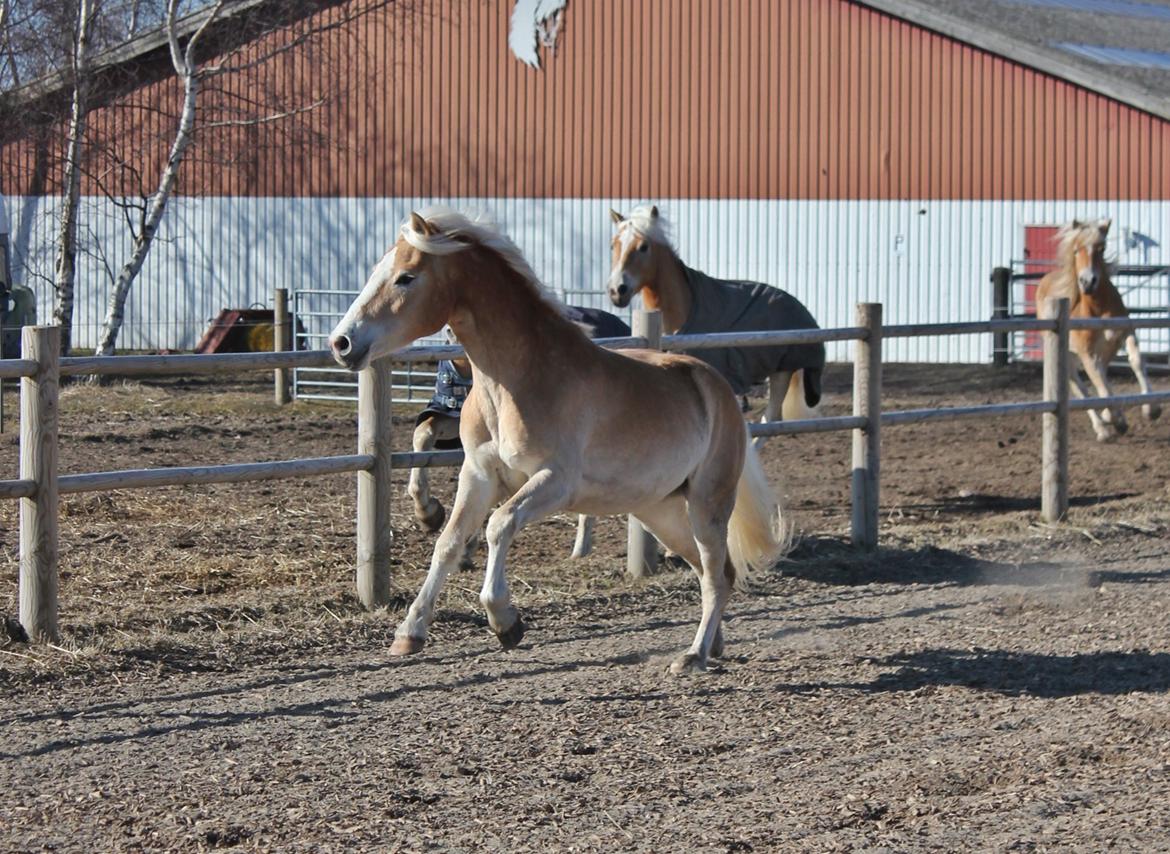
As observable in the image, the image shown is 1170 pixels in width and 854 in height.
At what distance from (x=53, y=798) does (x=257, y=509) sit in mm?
4971

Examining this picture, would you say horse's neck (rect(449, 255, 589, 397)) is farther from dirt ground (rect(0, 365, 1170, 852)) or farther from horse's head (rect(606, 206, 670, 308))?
horse's head (rect(606, 206, 670, 308))

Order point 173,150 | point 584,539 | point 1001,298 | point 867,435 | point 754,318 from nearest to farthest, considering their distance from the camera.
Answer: point 584,539, point 867,435, point 754,318, point 173,150, point 1001,298

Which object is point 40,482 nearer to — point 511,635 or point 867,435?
point 511,635

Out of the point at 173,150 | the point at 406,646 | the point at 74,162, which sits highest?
the point at 173,150

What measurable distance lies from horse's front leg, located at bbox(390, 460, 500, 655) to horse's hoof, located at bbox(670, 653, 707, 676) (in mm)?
924

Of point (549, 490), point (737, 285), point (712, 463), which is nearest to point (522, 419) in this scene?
point (549, 490)

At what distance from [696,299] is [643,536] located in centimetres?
352

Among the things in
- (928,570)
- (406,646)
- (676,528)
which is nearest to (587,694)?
(406,646)

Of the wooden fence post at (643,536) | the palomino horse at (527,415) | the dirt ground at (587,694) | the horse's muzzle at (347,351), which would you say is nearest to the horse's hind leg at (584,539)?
the dirt ground at (587,694)

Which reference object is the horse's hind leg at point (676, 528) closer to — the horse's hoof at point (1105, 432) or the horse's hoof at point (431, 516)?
the horse's hoof at point (431, 516)

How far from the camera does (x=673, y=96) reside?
2347cm

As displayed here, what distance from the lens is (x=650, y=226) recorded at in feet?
37.0

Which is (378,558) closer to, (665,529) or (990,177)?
(665,529)

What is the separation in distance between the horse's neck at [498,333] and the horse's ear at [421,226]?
25 centimetres
